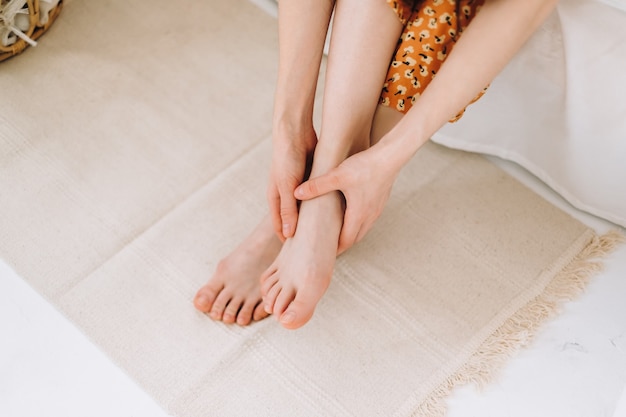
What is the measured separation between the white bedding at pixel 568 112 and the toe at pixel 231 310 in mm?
534

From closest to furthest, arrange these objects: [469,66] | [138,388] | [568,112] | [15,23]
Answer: [469,66], [138,388], [568,112], [15,23]

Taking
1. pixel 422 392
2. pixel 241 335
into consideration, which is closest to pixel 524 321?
pixel 422 392

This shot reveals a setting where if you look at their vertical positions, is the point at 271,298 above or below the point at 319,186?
below

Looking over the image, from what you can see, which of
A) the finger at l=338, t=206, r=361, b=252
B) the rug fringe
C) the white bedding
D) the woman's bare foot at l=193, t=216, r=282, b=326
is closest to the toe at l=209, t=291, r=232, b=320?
the woman's bare foot at l=193, t=216, r=282, b=326

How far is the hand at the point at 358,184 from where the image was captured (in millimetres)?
994

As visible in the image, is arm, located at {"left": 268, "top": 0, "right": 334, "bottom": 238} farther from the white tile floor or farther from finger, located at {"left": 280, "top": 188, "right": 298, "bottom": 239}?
the white tile floor

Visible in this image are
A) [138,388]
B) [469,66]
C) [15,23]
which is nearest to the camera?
[469,66]

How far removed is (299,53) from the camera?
1059 millimetres

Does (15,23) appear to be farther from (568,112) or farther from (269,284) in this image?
(568,112)

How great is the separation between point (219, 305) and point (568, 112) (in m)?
0.69

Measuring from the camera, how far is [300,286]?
104 cm

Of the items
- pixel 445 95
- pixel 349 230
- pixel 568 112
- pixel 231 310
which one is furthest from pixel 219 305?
pixel 568 112

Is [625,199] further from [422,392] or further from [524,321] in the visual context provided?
[422,392]

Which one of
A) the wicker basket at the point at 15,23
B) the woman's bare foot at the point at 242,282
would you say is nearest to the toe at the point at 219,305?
the woman's bare foot at the point at 242,282
